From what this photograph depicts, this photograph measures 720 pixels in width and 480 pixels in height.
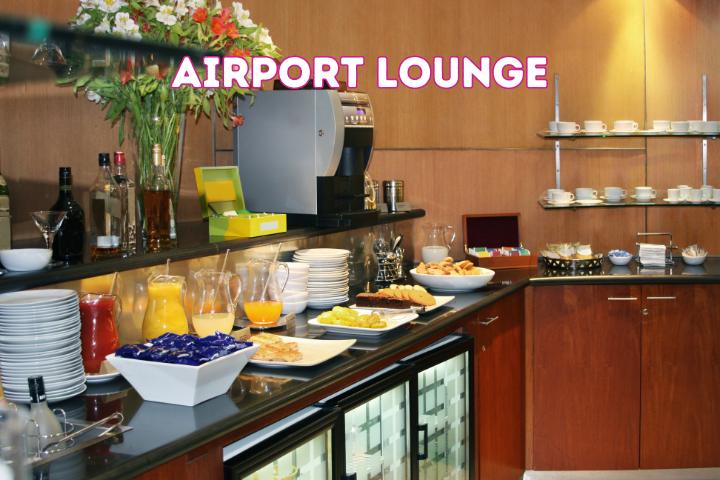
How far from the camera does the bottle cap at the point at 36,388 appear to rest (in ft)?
5.61

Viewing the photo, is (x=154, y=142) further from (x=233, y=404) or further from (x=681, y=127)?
(x=681, y=127)

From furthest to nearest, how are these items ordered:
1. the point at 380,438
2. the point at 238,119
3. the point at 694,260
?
the point at 694,260 → the point at 238,119 → the point at 380,438

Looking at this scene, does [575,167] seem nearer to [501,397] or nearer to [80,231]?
[501,397]

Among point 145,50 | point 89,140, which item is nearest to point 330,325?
point 89,140

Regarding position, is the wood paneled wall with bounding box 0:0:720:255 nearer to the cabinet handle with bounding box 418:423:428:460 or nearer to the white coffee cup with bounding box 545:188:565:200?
the white coffee cup with bounding box 545:188:565:200

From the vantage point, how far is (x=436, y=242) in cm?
438

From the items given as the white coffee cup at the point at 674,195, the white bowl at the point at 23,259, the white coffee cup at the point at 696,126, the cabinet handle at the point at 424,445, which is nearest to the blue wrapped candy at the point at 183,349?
the white bowl at the point at 23,259

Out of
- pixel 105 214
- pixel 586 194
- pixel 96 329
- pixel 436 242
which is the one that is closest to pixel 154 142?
pixel 105 214

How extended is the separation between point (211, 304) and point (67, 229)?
0.48 m

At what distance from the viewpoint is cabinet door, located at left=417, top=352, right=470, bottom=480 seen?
10.1 ft

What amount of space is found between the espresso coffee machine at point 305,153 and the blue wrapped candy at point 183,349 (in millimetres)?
1351

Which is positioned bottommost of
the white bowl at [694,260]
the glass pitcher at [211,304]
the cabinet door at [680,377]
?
the cabinet door at [680,377]

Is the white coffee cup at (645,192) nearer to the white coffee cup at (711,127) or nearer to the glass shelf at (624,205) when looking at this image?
the glass shelf at (624,205)

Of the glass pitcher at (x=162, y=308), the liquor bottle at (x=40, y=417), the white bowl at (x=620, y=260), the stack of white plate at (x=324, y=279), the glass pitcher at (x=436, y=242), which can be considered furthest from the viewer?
the white bowl at (x=620, y=260)
